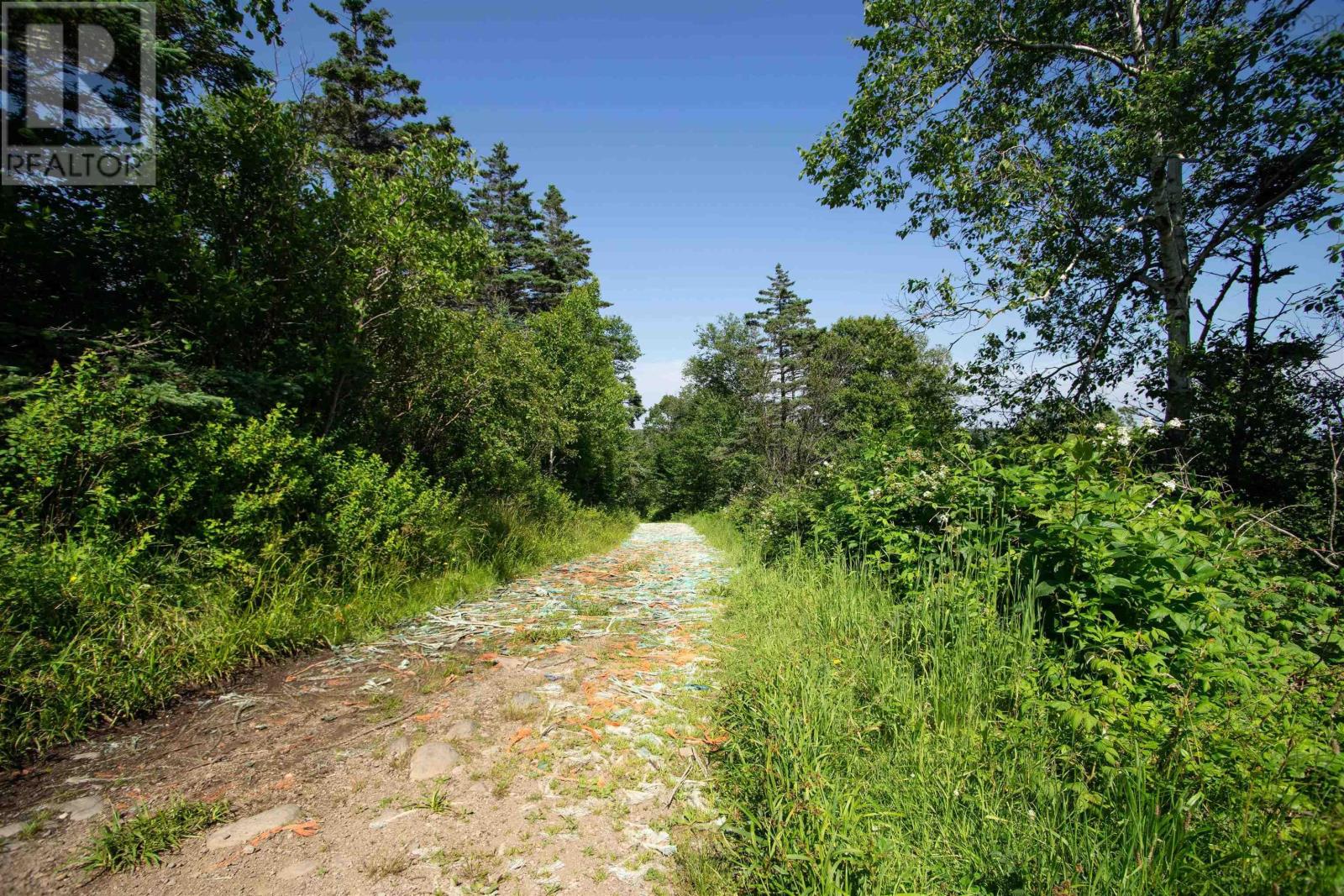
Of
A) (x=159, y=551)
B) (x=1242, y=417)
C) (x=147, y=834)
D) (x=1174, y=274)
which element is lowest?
(x=147, y=834)

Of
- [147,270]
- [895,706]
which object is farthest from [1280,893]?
[147,270]

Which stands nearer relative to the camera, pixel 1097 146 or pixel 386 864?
pixel 386 864

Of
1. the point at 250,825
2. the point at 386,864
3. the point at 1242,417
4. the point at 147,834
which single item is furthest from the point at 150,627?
the point at 1242,417

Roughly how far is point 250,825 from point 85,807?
33.5 inches

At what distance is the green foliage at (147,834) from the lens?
79.3 inches

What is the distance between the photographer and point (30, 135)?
397cm

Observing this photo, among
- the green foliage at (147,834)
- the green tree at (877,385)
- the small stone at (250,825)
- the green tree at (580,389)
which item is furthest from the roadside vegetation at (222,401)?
the green tree at (580,389)

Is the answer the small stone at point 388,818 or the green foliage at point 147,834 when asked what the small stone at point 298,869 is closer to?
the small stone at point 388,818

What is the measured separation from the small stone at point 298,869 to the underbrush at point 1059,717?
1806 mm

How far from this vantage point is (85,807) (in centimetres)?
232

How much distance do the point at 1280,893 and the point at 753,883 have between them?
165 centimetres

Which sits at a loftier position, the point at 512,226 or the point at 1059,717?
the point at 512,226

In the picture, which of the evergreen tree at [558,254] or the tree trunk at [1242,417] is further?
the evergreen tree at [558,254]

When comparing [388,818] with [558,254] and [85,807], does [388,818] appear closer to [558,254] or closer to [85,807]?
[85,807]
